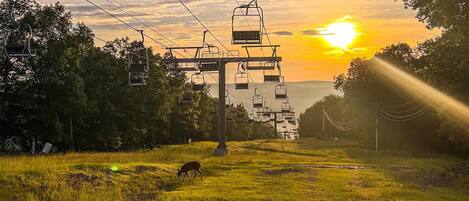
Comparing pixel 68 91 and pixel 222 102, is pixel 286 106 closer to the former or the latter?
pixel 222 102

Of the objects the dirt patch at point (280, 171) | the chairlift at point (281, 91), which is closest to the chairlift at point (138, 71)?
the dirt patch at point (280, 171)

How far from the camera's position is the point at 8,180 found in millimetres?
27969

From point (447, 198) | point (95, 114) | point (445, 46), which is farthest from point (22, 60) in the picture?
point (447, 198)

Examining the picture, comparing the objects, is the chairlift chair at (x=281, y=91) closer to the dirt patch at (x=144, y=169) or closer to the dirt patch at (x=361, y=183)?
the dirt patch at (x=361, y=183)

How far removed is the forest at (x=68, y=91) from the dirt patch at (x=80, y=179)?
22.4 m

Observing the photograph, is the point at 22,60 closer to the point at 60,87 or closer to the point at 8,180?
the point at 60,87

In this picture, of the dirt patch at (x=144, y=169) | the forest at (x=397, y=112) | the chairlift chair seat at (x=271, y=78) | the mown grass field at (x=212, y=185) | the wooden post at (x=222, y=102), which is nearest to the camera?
the mown grass field at (x=212, y=185)

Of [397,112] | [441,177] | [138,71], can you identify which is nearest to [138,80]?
[138,71]

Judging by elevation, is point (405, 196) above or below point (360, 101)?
below

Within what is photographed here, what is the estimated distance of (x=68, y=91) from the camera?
67.8 metres

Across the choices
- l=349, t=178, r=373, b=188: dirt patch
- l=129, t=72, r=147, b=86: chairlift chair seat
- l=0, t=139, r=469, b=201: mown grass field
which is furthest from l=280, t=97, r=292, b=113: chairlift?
l=349, t=178, r=373, b=188: dirt patch

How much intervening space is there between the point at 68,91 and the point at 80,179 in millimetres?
39369

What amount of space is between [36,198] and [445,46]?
24.8 meters

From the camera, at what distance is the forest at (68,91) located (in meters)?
65.4
